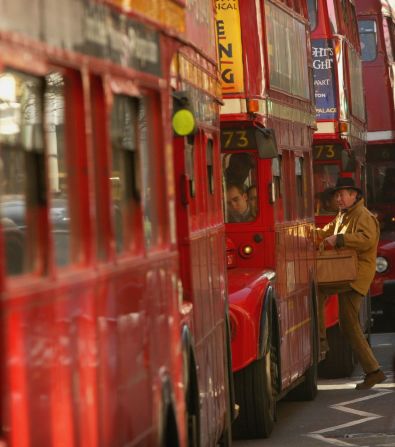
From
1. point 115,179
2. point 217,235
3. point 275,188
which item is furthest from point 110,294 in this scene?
point 275,188

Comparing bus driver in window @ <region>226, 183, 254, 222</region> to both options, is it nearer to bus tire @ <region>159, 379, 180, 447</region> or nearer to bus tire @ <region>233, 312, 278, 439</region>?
bus tire @ <region>233, 312, 278, 439</region>

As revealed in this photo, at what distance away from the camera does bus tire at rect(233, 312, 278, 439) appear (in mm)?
13188

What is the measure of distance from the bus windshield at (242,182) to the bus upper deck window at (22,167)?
9604 millimetres

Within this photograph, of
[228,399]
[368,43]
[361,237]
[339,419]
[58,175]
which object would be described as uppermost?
[368,43]

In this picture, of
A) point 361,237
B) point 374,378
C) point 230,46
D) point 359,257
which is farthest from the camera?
point 359,257

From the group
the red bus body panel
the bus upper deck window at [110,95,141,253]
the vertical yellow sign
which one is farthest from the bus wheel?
→ the bus upper deck window at [110,95,141,253]

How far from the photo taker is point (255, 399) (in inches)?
522

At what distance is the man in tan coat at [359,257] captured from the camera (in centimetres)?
1666

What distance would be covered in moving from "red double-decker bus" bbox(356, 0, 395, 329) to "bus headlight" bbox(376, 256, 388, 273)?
1128 mm

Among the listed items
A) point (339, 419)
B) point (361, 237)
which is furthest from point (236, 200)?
point (361, 237)

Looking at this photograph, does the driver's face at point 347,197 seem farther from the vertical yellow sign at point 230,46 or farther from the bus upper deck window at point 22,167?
the bus upper deck window at point 22,167

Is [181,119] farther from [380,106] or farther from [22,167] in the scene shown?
[380,106]

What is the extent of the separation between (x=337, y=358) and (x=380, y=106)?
10.1 meters

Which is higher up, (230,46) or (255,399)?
(230,46)
